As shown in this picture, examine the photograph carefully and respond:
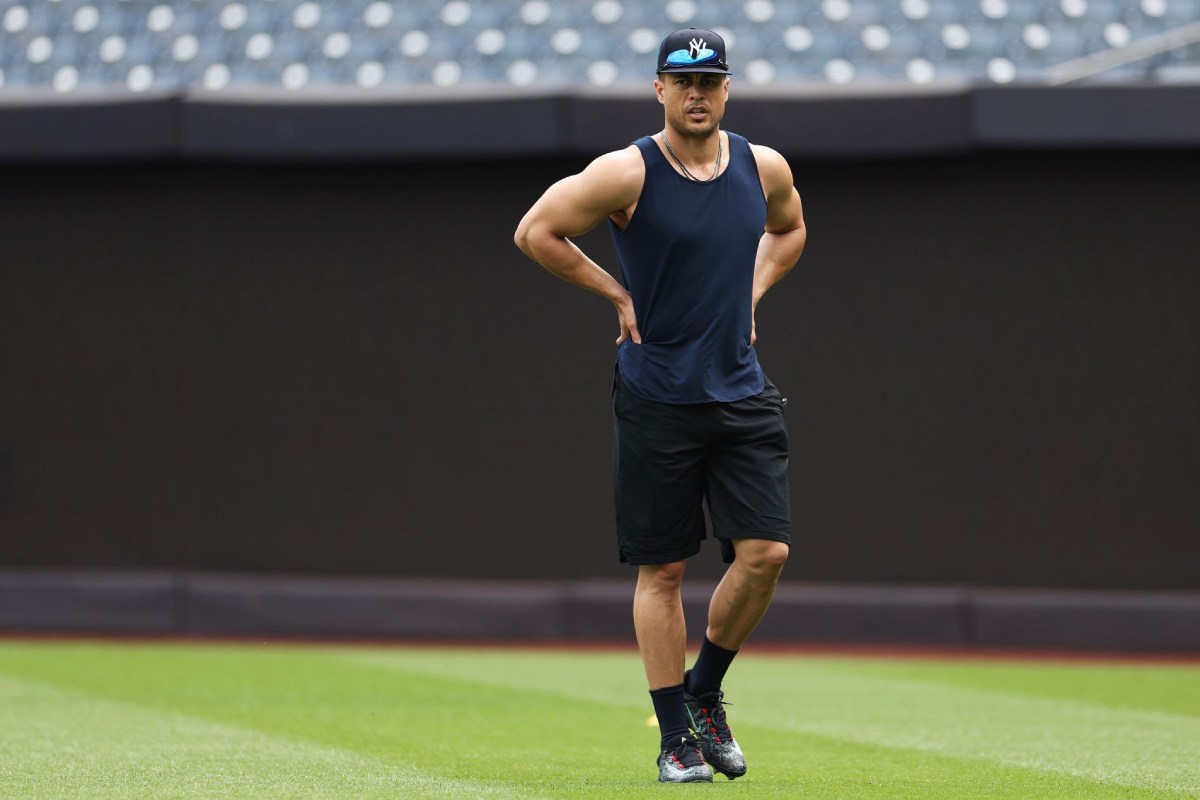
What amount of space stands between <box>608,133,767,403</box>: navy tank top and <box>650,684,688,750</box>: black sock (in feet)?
2.56

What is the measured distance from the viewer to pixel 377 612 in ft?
34.6

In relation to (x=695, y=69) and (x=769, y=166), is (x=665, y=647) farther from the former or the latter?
(x=695, y=69)

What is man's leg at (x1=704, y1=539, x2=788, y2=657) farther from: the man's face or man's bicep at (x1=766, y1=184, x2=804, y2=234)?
the man's face

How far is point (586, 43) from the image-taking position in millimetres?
13312

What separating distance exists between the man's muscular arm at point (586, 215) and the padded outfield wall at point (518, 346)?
17.5 feet

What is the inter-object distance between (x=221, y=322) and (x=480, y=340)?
1534mm

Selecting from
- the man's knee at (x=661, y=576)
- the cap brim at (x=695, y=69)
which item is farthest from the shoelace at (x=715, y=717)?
the cap brim at (x=695, y=69)

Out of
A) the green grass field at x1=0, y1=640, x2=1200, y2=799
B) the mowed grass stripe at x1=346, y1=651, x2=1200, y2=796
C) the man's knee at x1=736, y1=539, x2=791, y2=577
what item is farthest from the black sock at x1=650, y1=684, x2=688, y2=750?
the mowed grass stripe at x1=346, y1=651, x2=1200, y2=796

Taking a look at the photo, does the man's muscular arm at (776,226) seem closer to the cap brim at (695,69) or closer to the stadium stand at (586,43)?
the cap brim at (695,69)

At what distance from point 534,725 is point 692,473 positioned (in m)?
1.87

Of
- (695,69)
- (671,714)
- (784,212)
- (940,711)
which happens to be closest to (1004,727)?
(940,711)

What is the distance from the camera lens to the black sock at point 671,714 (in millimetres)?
4898

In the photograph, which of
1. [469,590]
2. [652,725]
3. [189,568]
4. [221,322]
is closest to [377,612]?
[469,590]

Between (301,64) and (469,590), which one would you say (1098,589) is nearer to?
(469,590)
